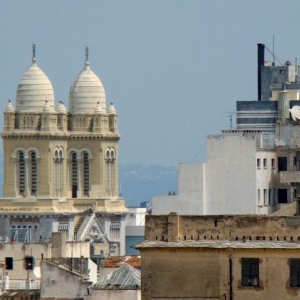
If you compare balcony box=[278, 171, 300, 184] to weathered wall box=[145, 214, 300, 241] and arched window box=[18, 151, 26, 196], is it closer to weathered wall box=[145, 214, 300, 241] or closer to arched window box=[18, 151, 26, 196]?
weathered wall box=[145, 214, 300, 241]

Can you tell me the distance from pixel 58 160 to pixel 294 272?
402 ft

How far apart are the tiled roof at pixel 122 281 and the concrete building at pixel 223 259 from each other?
40.5 feet

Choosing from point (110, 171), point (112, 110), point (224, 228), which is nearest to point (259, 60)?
point (224, 228)

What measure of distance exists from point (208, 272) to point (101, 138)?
12608 centimetres

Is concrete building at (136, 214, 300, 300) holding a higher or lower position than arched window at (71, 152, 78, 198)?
lower

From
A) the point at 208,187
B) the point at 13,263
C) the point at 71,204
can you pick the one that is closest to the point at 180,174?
the point at 208,187

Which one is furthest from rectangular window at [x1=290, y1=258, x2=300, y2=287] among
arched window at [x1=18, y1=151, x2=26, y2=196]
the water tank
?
arched window at [x1=18, y1=151, x2=26, y2=196]

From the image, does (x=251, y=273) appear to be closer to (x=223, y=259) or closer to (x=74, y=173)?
(x=223, y=259)

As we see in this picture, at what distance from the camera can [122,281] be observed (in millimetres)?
65375

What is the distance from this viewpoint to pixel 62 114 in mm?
173000

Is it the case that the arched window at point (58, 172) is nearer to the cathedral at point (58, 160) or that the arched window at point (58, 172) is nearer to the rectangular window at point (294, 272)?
the cathedral at point (58, 160)

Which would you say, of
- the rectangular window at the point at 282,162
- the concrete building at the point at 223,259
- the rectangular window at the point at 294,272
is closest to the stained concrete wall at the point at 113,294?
the concrete building at the point at 223,259

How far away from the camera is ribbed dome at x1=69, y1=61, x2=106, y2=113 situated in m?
176

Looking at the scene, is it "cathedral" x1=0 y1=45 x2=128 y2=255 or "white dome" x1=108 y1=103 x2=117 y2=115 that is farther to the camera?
"white dome" x1=108 y1=103 x2=117 y2=115
